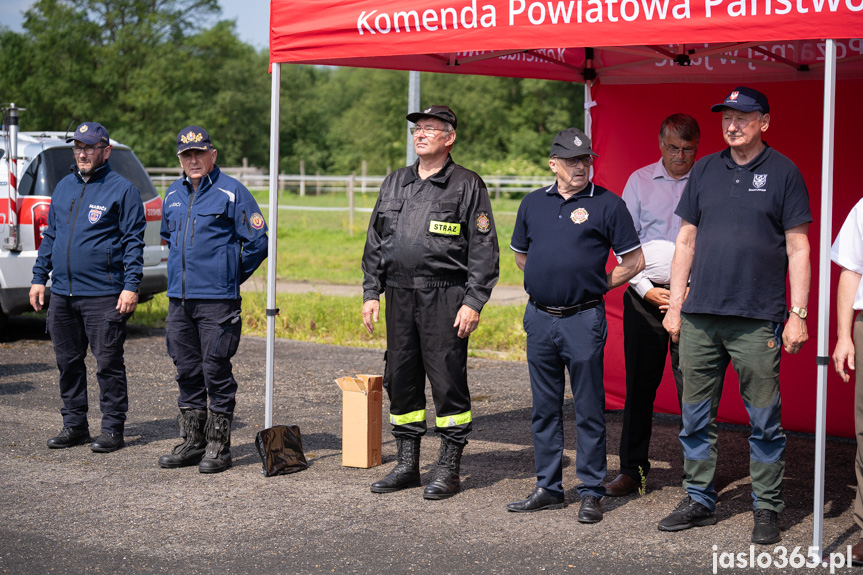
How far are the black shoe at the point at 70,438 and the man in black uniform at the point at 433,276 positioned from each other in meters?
2.22

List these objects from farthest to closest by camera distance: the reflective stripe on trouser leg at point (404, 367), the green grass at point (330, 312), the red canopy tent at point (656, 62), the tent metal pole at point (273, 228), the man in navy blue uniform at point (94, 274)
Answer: the green grass at point (330, 312), the man in navy blue uniform at point (94, 274), the tent metal pole at point (273, 228), the reflective stripe on trouser leg at point (404, 367), the red canopy tent at point (656, 62)

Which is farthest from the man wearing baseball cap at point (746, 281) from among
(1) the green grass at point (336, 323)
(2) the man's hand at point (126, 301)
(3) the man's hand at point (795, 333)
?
(1) the green grass at point (336, 323)

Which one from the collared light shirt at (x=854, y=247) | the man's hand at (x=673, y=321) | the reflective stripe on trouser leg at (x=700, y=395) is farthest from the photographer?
the man's hand at (x=673, y=321)

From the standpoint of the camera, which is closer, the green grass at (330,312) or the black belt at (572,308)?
the black belt at (572,308)

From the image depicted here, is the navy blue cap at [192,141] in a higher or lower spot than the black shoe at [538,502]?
higher

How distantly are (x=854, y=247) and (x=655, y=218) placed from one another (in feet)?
4.41

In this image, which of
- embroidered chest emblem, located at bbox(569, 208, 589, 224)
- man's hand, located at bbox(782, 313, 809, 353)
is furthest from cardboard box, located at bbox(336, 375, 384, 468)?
man's hand, located at bbox(782, 313, 809, 353)

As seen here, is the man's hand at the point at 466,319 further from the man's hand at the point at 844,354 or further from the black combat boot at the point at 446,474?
the man's hand at the point at 844,354

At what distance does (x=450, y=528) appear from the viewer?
4.90 meters

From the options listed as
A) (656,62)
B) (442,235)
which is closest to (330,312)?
(656,62)

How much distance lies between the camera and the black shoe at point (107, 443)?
248 inches

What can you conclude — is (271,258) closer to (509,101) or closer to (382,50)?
(382,50)

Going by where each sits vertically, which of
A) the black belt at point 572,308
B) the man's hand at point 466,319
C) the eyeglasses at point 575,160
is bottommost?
the man's hand at point 466,319

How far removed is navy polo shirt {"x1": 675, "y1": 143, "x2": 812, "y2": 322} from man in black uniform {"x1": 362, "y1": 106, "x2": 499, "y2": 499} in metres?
1.18
